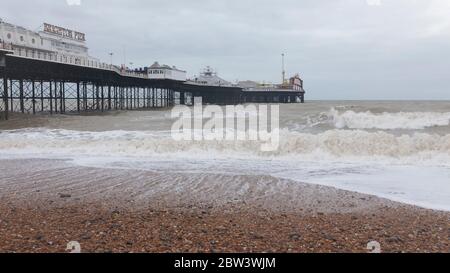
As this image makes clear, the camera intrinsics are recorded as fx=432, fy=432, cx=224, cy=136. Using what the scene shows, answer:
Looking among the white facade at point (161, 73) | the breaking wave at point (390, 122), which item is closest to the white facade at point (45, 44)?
the white facade at point (161, 73)

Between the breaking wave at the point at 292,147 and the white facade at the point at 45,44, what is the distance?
1905cm

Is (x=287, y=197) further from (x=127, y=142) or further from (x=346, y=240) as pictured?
(x=127, y=142)

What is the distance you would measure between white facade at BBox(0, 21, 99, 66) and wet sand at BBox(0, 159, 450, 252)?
26705 millimetres

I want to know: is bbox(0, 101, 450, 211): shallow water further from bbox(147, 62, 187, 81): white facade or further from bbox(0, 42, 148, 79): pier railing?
bbox(147, 62, 187, 81): white facade

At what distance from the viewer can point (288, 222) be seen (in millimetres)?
5488

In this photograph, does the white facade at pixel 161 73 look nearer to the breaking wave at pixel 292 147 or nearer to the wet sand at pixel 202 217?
the breaking wave at pixel 292 147

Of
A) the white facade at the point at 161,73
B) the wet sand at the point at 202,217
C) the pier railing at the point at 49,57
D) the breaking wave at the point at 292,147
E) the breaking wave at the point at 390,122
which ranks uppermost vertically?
the white facade at the point at 161,73

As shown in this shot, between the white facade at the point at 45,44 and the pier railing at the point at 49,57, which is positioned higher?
the white facade at the point at 45,44

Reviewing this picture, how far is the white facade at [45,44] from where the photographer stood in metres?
36.6

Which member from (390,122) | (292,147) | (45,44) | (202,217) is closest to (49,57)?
(45,44)

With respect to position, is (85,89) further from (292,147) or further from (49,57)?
(292,147)

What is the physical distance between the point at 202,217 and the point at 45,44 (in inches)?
1845

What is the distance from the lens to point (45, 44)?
47.0m

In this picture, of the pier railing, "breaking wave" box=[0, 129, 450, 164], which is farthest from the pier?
"breaking wave" box=[0, 129, 450, 164]
